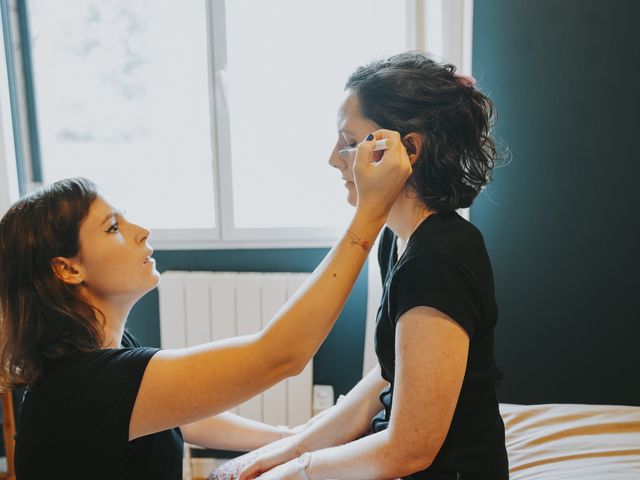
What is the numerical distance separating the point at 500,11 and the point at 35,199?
5.34ft

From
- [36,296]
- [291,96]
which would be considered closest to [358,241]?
[36,296]

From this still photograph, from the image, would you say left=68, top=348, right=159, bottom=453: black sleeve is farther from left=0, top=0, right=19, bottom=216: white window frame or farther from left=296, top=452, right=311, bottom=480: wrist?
left=0, top=0, right=19, bottom=216: white window frame

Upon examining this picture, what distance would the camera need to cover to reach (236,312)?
2.07 metres

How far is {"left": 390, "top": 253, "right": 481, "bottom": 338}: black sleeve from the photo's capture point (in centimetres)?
85

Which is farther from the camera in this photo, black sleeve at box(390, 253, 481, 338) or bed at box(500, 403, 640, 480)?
bed at box(500, 403, 640, 480)

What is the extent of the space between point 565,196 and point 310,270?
3.31 ft

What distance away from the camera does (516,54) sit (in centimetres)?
188

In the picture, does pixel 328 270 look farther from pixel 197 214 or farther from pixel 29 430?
pixel 197 214

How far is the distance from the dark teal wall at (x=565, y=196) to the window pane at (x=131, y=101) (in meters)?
1.14

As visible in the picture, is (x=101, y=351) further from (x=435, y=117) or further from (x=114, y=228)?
(x=435, y=117)

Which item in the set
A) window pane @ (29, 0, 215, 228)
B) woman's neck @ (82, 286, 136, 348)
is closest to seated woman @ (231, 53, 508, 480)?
woman's neck @ (82, 286, 136, 348)

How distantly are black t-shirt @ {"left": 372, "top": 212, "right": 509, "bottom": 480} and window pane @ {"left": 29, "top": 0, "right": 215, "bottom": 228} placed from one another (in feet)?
4.80

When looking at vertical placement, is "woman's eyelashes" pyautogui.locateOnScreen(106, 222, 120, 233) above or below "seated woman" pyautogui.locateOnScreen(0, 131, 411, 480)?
above

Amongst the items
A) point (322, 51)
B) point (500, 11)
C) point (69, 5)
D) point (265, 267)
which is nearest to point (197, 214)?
point (265, 267)
